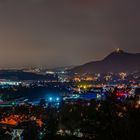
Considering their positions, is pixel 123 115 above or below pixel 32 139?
above

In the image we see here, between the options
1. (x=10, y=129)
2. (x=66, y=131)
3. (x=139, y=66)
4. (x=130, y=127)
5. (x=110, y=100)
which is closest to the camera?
(x=130, y=127)

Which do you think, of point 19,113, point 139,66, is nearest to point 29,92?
point 19,113

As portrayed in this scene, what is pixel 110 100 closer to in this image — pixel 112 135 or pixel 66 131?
pixel 66 131

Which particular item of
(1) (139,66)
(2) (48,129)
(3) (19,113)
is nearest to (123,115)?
(2) (48,129)

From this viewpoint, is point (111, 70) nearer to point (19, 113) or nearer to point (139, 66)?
point (139, 66)

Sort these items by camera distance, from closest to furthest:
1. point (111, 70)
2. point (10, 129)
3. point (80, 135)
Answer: point (80, 135)
point (10, 129)
point (111, 70)

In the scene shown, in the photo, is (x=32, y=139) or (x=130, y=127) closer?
(x=130, y=127)
